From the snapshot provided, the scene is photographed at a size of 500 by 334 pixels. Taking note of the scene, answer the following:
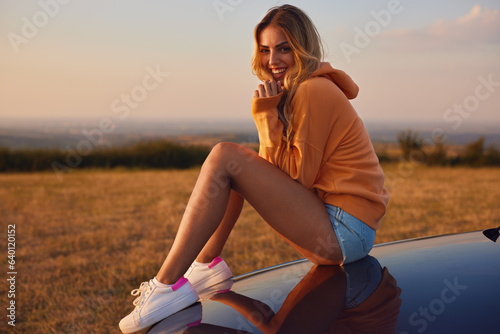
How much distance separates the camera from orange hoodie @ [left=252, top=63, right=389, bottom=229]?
1.89 m

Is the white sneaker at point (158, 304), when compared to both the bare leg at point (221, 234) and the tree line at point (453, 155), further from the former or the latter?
the tree line at point (453, 155)

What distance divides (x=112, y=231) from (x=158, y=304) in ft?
13.1

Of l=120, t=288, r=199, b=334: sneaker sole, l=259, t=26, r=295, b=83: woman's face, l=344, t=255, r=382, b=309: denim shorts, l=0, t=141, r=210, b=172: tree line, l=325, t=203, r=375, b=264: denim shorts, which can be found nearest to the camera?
l=344, t=255, r=382, b=309: denim shorts

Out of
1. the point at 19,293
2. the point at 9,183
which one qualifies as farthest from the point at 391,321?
the point at 9,183

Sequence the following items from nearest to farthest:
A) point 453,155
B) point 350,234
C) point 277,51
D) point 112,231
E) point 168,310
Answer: point 168,310 < point 350,234 < point 277,51 < point 112,231 < point 453,155

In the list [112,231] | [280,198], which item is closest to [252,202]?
[280,198]

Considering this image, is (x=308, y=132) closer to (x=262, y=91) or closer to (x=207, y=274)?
(x=262, y=91)

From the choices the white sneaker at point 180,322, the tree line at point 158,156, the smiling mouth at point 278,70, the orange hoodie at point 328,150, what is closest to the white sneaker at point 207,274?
the white sneaker at point 180,322

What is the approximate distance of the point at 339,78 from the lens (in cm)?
206

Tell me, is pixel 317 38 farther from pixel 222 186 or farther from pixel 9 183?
pixel 9 183

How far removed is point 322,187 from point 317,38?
0.76 metres

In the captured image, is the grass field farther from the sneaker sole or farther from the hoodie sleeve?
the hoodie sleeve

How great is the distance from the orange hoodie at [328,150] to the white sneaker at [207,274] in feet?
1.78

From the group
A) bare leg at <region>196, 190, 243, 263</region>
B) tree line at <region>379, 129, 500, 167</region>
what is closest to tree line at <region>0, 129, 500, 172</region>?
tree line at <region>379, 129, 500, 167</region>
